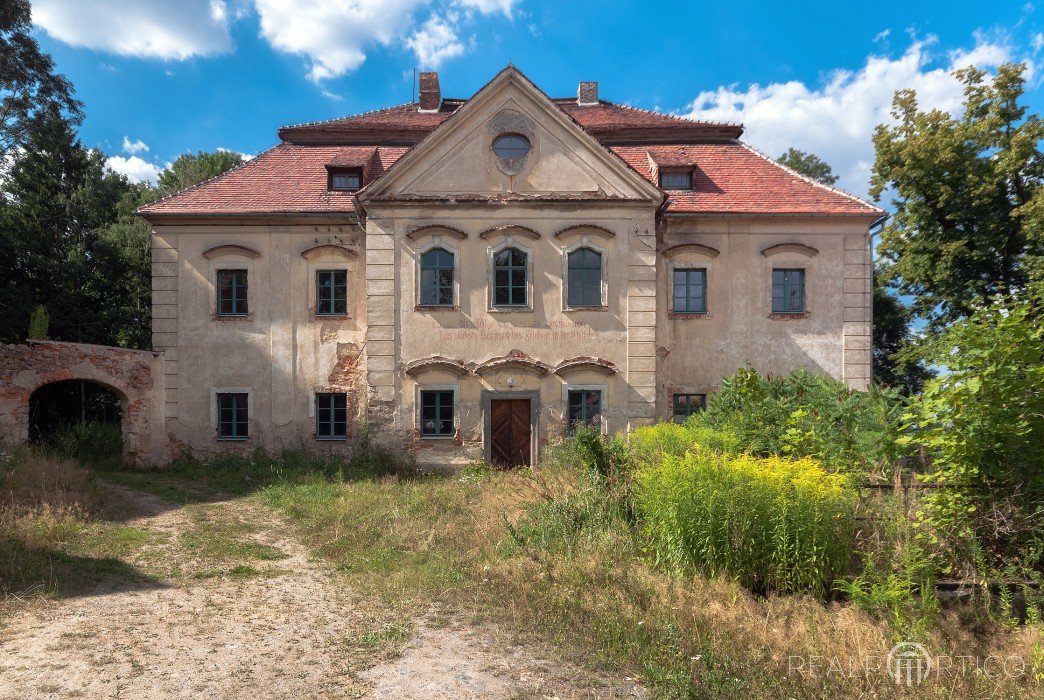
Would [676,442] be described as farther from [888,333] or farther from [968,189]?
[888,333]

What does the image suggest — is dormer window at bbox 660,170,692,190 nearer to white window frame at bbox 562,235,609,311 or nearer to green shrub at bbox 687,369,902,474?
white window frame at bbox 562,235,609,311

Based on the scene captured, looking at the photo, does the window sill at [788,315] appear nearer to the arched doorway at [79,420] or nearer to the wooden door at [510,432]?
the wooden door at [510,432]

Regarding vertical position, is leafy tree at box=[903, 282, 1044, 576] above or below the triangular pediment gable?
below

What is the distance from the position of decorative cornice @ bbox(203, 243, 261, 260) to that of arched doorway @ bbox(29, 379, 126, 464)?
14.2 feet

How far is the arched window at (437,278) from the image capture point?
14.1m

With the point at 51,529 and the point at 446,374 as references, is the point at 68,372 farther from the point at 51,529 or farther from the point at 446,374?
the point at 446,374

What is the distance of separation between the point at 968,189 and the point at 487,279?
565 inches

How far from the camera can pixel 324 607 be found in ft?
20.2

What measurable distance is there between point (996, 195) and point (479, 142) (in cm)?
1512

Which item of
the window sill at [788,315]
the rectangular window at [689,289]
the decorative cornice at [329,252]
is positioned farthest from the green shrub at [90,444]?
the window sill at [788,315]

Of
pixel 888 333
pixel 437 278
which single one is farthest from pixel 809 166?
pixel 437 278

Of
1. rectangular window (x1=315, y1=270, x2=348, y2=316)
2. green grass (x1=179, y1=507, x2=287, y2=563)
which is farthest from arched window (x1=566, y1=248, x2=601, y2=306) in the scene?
green grass (x1=179, y1=507, x2=287, y2=563)

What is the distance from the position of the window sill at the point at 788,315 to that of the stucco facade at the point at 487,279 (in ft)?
0.20

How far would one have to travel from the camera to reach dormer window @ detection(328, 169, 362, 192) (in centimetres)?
1598
